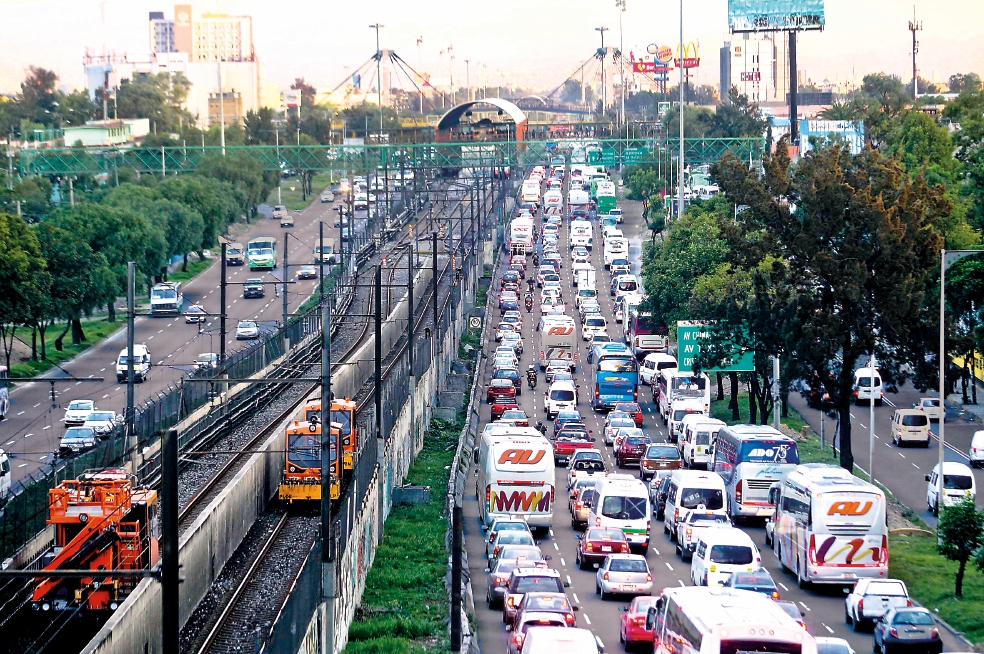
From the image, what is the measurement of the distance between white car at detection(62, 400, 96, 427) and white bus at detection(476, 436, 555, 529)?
1865cm

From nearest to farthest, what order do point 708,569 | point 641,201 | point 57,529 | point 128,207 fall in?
point 57,529 < point 708,569 < point 128,207 < point 641,201

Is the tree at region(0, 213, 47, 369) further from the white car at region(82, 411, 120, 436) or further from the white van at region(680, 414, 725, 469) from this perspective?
the white van at region(680, 414, 725, 469)

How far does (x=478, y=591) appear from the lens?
33.5 m

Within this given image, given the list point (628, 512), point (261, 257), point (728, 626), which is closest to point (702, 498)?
point (628, 512)

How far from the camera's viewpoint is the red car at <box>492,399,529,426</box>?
192 ft

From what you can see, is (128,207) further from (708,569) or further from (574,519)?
(708,569)

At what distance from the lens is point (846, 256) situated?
43.2 meters

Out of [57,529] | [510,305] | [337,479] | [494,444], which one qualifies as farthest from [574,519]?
[510,305]

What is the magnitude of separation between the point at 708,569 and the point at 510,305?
58.0m

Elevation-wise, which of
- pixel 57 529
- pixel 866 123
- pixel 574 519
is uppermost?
pixel 866 123

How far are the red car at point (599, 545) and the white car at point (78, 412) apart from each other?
2286cm

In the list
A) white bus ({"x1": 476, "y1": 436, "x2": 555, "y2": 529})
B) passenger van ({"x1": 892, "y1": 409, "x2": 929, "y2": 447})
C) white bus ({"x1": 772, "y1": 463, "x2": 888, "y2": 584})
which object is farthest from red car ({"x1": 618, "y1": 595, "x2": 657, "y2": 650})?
passenger van ({"x1": 892, "y1": 409, "x2": 929, "y2": 447})

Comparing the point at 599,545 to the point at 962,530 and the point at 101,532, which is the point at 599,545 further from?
the point at 101,532

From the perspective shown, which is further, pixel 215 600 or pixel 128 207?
pixel 128 207
